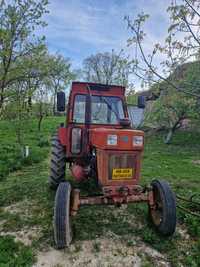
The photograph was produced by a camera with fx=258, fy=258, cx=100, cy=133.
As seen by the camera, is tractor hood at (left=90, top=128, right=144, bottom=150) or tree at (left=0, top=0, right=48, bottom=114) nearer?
tractor hood at (left=90, top=128, right=144, bottom=150)

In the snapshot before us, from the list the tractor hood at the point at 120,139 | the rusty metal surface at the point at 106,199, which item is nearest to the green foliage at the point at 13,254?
the rusty metal surface at the point at 106,199

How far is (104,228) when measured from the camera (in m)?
3.88

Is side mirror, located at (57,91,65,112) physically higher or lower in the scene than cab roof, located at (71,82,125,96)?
lower

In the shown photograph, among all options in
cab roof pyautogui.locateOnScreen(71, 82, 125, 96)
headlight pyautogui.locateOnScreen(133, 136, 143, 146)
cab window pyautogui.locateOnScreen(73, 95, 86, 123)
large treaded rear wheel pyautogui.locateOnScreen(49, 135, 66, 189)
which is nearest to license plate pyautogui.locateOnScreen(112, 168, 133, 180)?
headlight pyautogui.locateOnScreen(133, 136, 143, 146)

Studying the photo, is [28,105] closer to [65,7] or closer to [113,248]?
[65,7]

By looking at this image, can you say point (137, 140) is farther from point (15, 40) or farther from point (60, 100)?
point (15, 40)

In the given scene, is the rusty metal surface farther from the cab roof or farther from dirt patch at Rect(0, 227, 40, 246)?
the cab roof

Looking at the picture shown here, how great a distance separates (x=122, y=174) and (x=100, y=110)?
1667 millimetres

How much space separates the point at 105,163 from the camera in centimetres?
371

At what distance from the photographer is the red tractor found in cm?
346

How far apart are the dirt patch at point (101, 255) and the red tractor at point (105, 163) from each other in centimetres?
16

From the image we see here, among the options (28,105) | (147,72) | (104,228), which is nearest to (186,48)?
(147,72)

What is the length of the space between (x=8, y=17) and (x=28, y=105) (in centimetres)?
276

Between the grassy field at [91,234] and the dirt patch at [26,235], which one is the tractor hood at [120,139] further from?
the dirt patch at [26,235]
